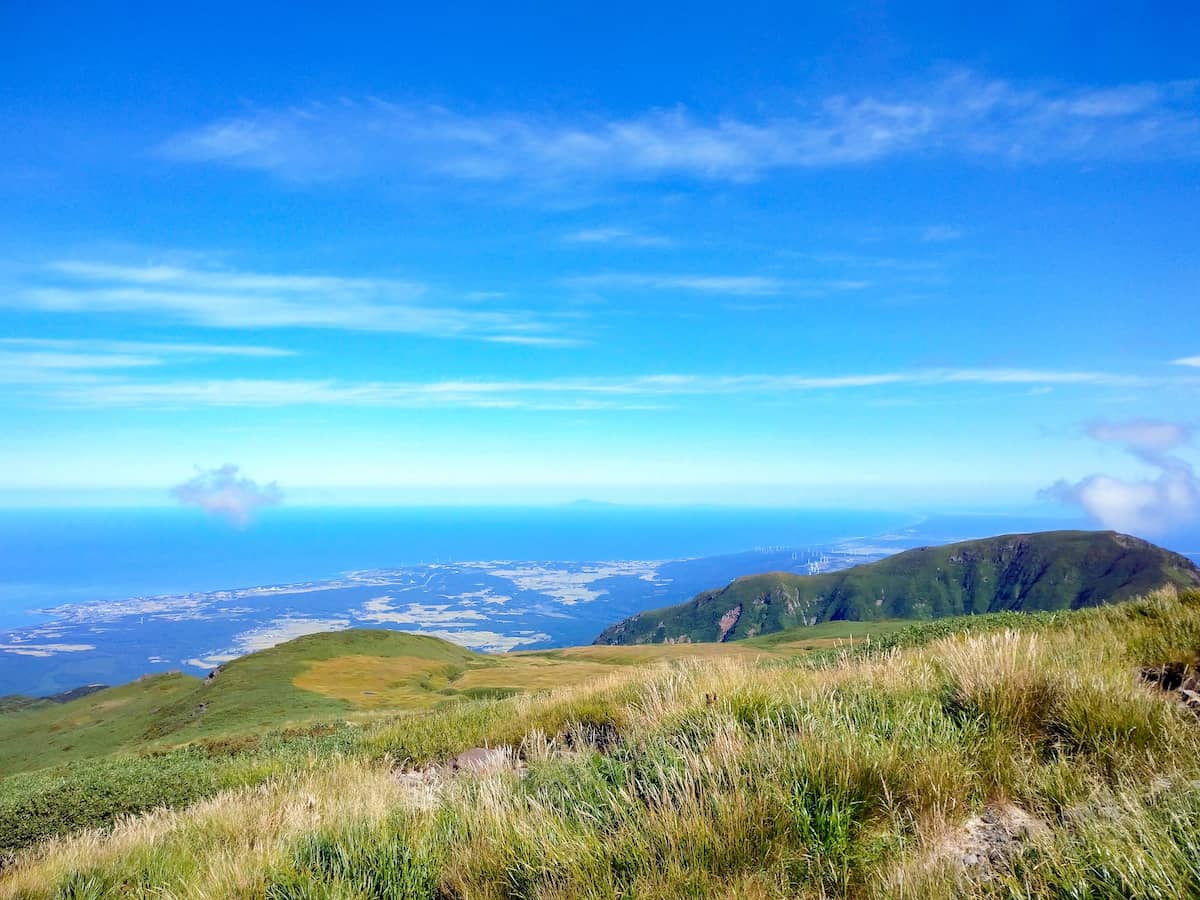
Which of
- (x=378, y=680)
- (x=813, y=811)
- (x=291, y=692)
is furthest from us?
(x=378, y=680)

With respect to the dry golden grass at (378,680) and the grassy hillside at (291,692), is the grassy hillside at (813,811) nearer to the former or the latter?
the grassy hillside at (291,692)

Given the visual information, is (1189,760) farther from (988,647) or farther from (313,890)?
(313,890)

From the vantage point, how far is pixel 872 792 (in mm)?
3949

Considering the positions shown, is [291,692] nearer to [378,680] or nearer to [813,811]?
[378,680]

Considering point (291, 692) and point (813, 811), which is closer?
point (813, 811)

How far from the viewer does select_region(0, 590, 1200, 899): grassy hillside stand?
3.09 m

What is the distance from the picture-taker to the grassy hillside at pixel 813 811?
309cm

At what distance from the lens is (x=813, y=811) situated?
3824 mm

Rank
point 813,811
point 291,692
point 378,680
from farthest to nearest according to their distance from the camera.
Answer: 1. point 378,680
2. point 291,692
3. point 813,811

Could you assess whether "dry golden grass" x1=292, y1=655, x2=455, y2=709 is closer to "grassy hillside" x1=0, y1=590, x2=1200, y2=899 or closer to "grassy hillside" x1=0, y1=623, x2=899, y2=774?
"grassy hillside" x1=0, y1=623, x2=899, y2=774

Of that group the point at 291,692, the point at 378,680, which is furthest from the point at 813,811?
the point at 378,680

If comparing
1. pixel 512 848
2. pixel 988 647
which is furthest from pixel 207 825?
pixel 988 647

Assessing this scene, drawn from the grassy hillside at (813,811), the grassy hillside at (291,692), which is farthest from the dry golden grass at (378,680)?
the grassy hillside at (813,811)

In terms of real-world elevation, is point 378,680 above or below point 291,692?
below
